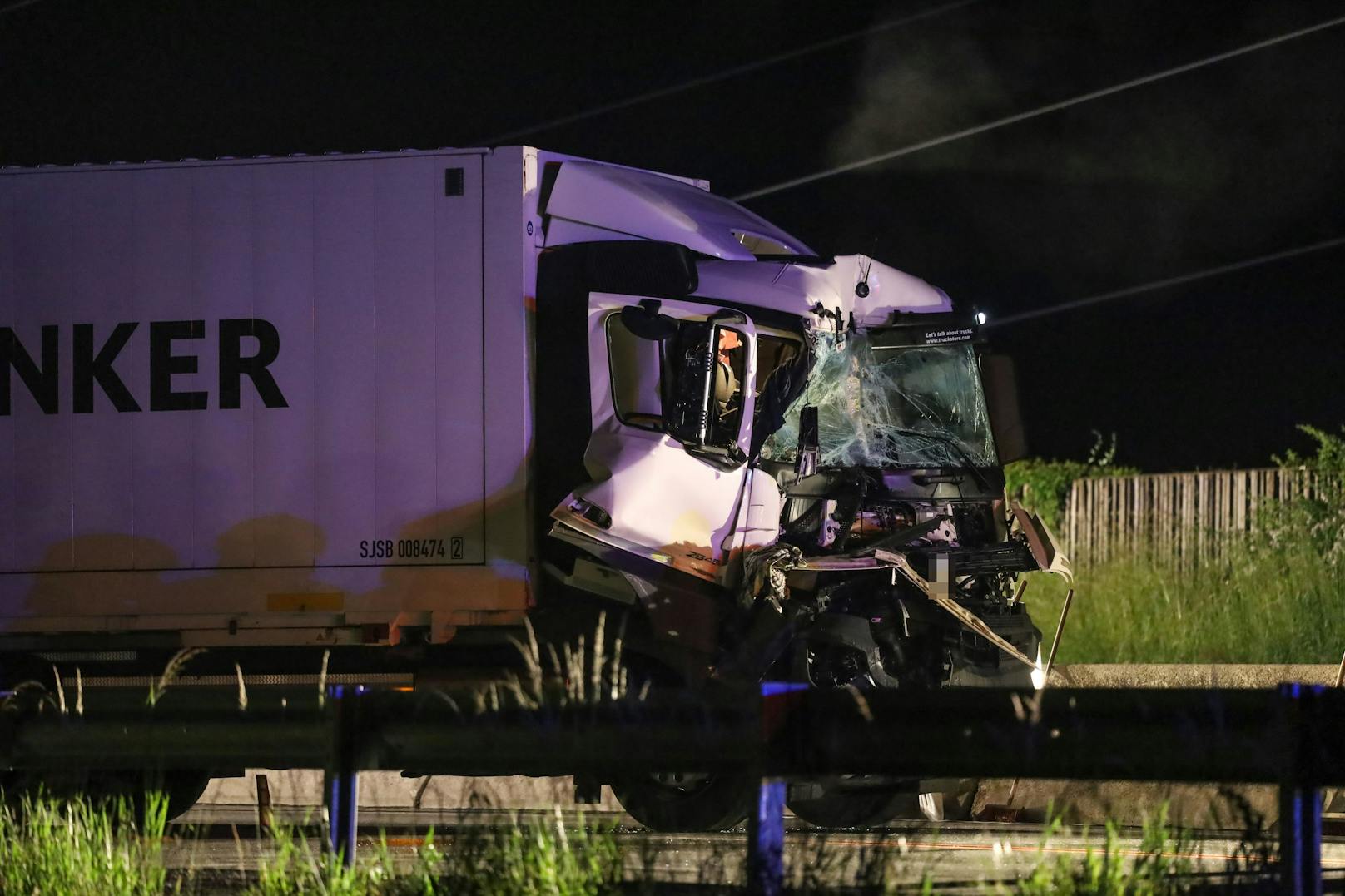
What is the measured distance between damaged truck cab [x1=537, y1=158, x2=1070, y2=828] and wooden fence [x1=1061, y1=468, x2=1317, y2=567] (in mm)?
7810

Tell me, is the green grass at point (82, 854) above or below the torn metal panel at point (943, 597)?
below

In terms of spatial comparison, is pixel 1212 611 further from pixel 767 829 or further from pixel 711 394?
pixel 767 829

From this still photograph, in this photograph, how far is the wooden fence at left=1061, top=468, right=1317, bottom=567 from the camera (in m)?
17.5

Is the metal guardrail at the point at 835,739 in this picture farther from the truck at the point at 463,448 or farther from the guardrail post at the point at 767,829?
the truck at the point at 463,448

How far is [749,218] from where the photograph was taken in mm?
10789

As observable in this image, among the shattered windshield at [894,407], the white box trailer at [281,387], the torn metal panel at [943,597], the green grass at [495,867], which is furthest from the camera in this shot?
the shattered windshield at [894,407]

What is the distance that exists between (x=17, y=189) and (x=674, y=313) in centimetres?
425

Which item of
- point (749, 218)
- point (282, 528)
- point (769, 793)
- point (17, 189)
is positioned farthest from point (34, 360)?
point (769, 793)

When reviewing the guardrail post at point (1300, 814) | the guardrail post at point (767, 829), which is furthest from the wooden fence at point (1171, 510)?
the guardrail post at point (767, 829)

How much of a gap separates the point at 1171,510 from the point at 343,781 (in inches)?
580

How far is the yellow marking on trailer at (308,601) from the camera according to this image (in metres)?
9.91

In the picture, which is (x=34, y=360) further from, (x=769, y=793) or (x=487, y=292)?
(x=769, y=793)

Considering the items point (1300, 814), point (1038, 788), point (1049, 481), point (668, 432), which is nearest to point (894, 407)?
point (668, 432)

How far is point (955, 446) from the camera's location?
10.7 meters
